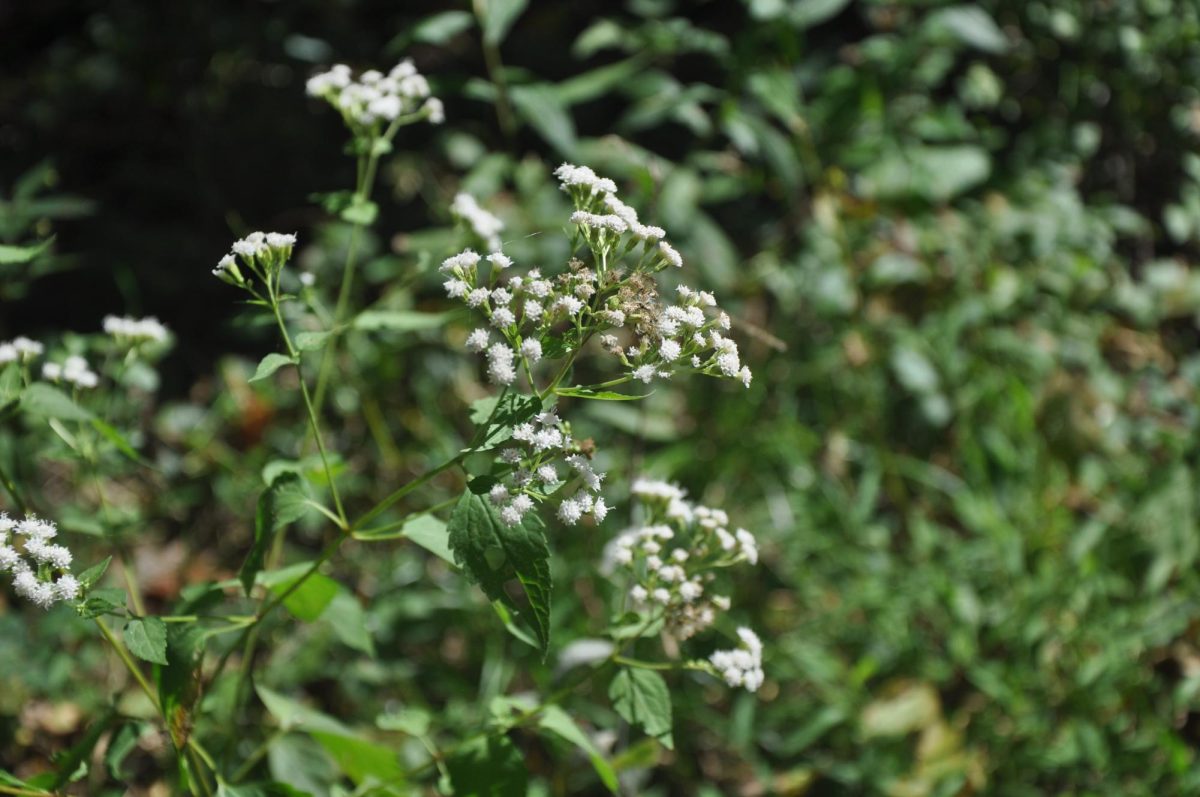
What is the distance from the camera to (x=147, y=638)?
4.28 feet

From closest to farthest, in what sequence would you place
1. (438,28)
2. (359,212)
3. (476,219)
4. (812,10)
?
(359,212) → (476,219) → (438,28) → (812,10)

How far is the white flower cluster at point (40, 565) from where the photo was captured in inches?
50.6

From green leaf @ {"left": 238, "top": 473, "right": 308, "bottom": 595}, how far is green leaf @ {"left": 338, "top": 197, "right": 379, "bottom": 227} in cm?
45

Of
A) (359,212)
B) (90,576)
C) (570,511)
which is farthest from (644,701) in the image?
(359,212)

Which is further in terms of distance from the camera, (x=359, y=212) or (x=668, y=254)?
(x=359, y=212)

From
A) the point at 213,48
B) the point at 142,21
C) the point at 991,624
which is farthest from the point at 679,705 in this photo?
the point at 142,21

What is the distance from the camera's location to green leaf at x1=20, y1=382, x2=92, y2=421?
66.3 inches

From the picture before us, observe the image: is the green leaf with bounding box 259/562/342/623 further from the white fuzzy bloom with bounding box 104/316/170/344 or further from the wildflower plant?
the white fuzzy bloom with bounding box 104/316/170/344

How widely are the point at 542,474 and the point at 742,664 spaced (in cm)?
54

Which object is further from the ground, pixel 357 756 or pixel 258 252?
pixel 258 252

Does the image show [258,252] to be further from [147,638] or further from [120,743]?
[120,743]

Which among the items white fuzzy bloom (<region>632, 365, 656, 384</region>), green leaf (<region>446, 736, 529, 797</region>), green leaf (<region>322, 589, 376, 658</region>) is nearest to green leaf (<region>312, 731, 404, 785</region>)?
green leaf (<region>322, 589, 376, 658</region>)

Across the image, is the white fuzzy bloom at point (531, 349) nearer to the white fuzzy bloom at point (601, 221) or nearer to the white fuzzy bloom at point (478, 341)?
the white fuzzy bloom at point (478, 341)

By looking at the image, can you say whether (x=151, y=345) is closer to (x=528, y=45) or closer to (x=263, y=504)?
(x=263, y=504)
